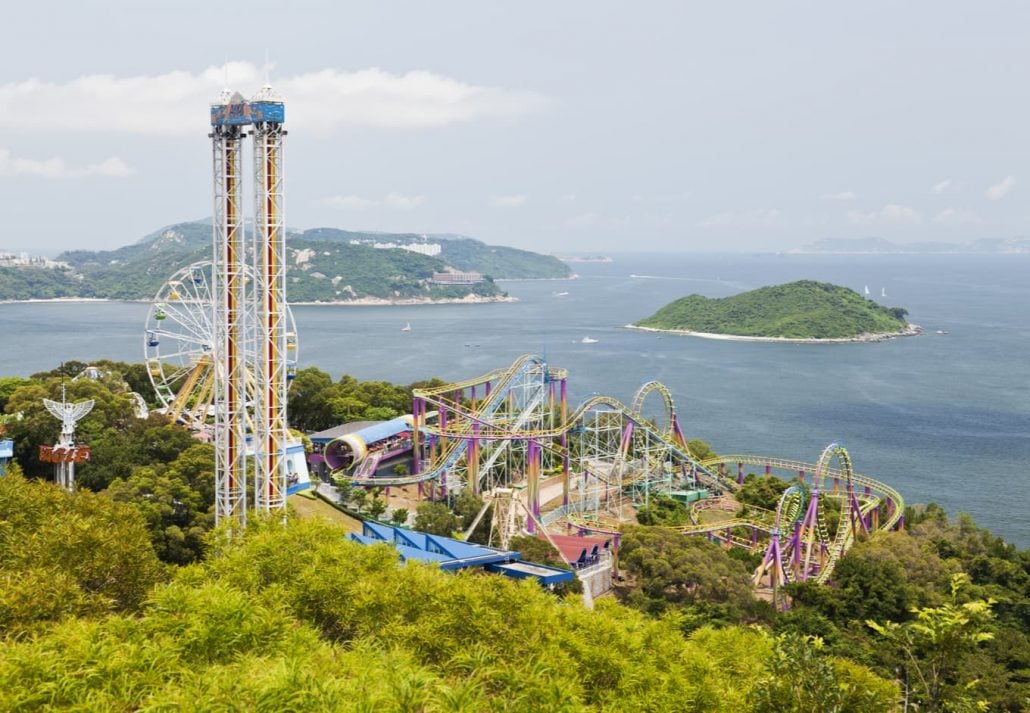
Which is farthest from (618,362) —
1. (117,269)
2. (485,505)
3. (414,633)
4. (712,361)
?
(117,269)

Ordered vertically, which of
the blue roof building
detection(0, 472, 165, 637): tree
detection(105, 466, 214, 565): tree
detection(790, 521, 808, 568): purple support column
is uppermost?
detection(0, 472, 165, 637): tree

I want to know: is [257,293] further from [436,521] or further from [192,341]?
[192,341]

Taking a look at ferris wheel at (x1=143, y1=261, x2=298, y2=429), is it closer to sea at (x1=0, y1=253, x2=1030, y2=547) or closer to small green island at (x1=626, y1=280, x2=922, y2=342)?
sea at (x1=0, y1=253, x2=1030, y2=547)

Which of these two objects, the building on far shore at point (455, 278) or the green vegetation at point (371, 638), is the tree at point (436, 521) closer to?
the green vegetation at point (371, 638)

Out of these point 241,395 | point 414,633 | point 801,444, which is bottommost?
point 801,444

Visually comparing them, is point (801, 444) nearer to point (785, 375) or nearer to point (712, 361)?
point (785, 375)

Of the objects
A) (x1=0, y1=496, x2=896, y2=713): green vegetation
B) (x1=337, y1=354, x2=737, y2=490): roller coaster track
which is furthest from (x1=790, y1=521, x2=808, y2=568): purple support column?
(x1=0, y1=496, x2=896, y2=713): green vegetation
